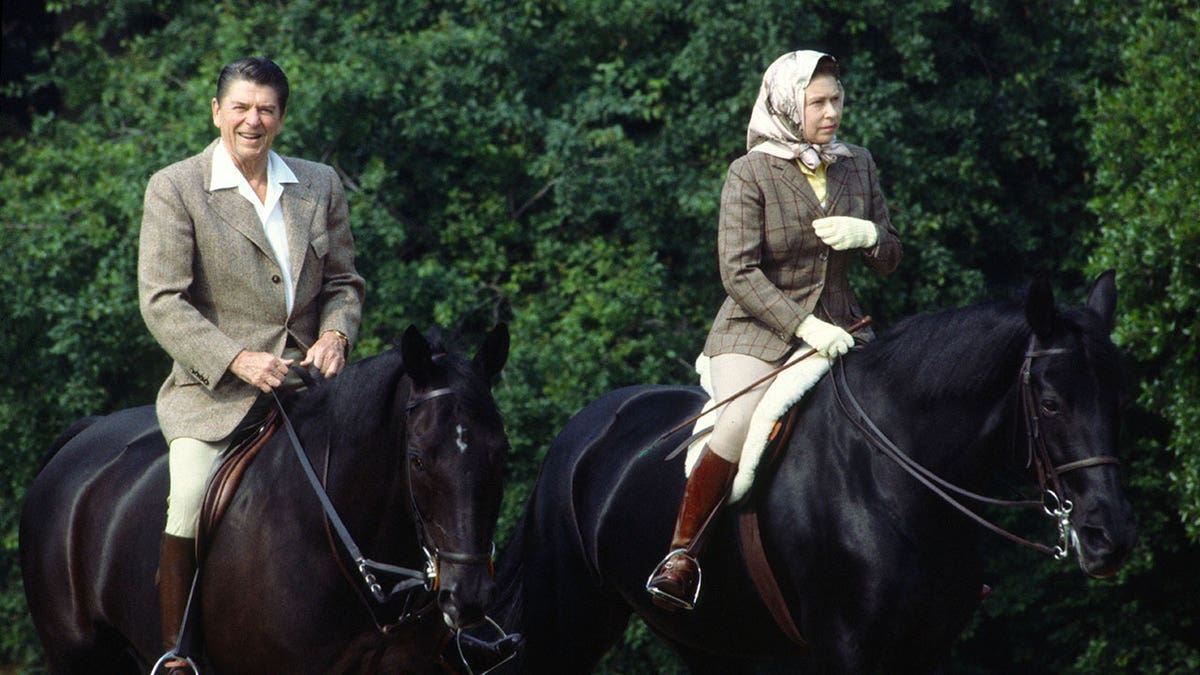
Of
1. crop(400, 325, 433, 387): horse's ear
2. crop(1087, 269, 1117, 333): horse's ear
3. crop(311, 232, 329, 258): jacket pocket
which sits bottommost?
crop(1087, 269, 1117, 333): horse's ear

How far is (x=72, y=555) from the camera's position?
5.64 m

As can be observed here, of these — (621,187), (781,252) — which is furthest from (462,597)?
(621,187)

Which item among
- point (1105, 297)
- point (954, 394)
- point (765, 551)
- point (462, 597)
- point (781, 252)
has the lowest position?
point (765, 551)

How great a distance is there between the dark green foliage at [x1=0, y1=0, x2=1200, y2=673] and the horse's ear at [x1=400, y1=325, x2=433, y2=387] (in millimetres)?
7705

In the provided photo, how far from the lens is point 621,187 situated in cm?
1348

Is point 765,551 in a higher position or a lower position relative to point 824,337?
lower

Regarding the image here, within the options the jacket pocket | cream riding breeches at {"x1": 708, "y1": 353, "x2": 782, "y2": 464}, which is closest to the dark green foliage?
cream riding breeches at {"x1": 708, "y1": 353, "x2": 782, "y2": 464}

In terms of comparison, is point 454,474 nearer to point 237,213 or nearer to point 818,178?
point 237,213

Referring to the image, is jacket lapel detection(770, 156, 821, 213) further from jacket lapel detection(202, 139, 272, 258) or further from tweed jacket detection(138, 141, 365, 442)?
jacket lapel detection(202, 139, 272, 258)

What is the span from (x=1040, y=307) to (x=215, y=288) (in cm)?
264

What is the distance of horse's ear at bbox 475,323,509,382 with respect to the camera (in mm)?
4602

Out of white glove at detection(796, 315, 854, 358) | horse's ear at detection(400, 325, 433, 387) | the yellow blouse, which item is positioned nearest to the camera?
horse's ear at detection(400, 325, 433, 387)

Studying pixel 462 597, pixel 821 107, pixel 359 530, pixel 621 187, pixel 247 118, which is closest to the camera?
pixel 462 597

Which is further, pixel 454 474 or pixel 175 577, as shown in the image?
pixel 175 577
